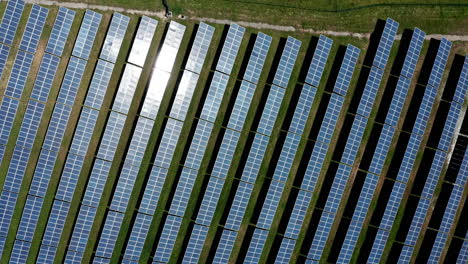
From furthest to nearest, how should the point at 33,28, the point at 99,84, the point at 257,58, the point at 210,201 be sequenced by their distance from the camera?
the point at 210,201 → the point at 257,58 → the point at 99,84 → the point at 33,28

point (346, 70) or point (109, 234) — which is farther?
point (346, 70)

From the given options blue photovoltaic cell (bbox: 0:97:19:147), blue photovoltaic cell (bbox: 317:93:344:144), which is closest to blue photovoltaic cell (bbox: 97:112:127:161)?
blue photovoltaic cell (bbox: 0:97:19:147)

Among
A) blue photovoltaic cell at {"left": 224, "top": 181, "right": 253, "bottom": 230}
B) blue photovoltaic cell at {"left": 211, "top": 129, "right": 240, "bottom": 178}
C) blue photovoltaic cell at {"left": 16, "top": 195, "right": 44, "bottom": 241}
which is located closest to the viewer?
blue photovoltaic cell at {"left": 16, "top": 195, "right": 44, "bottom": 241}

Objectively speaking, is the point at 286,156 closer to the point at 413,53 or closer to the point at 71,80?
the point at 413,53

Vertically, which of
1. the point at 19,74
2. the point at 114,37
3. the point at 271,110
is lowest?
the point at 19,74

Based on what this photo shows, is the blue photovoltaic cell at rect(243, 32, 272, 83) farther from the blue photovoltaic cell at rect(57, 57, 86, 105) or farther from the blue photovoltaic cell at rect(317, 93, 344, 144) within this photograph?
the blue photovoltaic cell at rect(57, 57, 86, 105)

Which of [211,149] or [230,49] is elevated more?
[230,49]

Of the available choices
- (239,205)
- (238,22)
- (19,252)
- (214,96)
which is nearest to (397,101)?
(238,22)

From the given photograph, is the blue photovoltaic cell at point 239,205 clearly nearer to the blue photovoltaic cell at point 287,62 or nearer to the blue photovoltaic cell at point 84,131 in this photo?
the blue photovoltaic cell at point 287,62
